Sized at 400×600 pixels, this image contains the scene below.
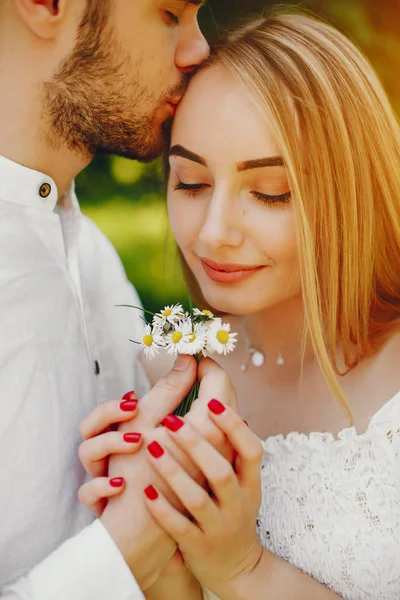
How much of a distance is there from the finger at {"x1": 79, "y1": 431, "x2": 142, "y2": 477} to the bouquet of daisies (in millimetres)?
134

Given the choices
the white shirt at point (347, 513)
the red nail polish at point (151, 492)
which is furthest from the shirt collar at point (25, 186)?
the white shirt at point (347, 513)

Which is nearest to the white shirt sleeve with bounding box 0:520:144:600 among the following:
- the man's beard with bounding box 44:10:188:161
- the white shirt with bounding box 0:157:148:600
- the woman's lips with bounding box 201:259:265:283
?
the white shirt with bounding box 0:157:148:600

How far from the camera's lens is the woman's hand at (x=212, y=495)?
1.03 meters

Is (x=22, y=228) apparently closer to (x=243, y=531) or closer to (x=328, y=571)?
(x=243, y=531)

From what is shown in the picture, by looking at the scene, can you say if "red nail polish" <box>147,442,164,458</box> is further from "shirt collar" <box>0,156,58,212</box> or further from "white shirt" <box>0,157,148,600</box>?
"shirt collar" <box>0,156,58,212</box>

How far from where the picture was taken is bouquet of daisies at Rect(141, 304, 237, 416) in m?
1.11

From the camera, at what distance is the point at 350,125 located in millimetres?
1300

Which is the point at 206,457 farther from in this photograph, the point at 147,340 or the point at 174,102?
the point at 174,102

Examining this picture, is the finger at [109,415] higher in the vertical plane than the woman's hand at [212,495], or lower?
higher

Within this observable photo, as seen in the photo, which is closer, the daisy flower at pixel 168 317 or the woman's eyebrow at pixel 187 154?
the daisy flower at pixel 168 317

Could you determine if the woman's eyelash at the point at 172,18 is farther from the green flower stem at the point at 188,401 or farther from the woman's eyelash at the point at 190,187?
the green flower stem at the point at 188,401

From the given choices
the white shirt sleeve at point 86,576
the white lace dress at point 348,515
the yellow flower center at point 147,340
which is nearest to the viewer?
the white shirt sleeve at point 86,576

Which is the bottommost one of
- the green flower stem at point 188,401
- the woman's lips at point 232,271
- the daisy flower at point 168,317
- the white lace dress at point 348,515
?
the white lace dress at point 348,515

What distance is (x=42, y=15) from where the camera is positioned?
1.21 meters
